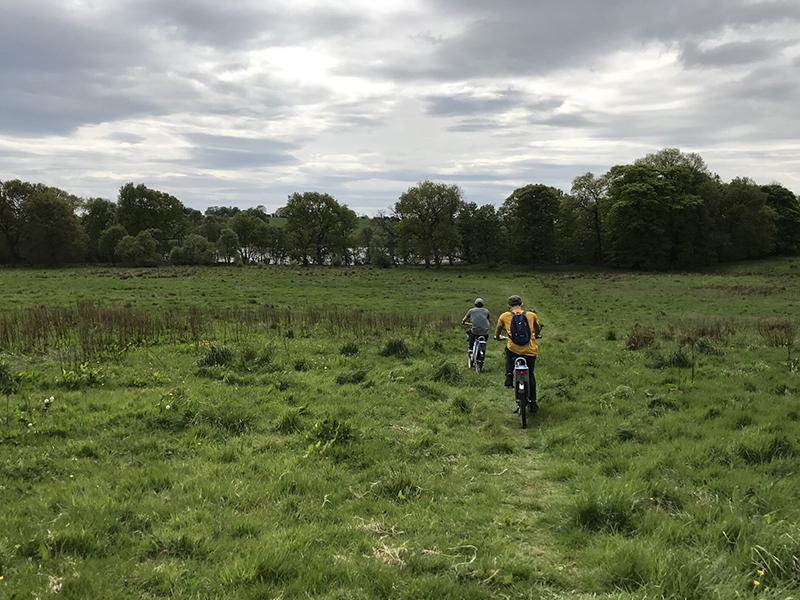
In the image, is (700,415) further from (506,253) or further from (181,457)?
(506,253)

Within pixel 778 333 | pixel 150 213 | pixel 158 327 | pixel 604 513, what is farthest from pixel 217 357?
pixel 150 213

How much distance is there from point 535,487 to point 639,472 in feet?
4.57

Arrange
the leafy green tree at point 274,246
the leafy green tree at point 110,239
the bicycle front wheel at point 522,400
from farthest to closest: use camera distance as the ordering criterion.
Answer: the leafy green tree at point 274,246, the leafy green tree at point 110,239, the bicycle front wheel at point 522,400

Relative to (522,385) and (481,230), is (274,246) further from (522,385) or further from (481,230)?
(522,385)

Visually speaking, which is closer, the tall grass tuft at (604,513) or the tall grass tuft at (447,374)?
the tall grass tuft at (604,513)

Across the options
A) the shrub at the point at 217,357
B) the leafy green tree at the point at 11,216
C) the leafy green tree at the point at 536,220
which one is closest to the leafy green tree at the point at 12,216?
the leafy green tree at the point at 11,216

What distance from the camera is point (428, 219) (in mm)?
71938

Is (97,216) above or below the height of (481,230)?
above

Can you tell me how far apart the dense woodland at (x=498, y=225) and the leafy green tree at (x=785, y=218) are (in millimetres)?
143

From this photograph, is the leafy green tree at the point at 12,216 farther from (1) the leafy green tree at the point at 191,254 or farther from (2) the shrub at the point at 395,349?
(2) the shrub at the point at 395,349

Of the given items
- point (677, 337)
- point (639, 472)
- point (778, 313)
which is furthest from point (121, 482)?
point (778, 313)

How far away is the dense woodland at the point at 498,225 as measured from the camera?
62906 mm

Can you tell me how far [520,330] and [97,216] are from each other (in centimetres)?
9506

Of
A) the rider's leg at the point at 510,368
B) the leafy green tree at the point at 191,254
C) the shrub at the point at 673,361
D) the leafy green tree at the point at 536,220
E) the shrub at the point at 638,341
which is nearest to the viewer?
the rider's leg at the point at 510,368
